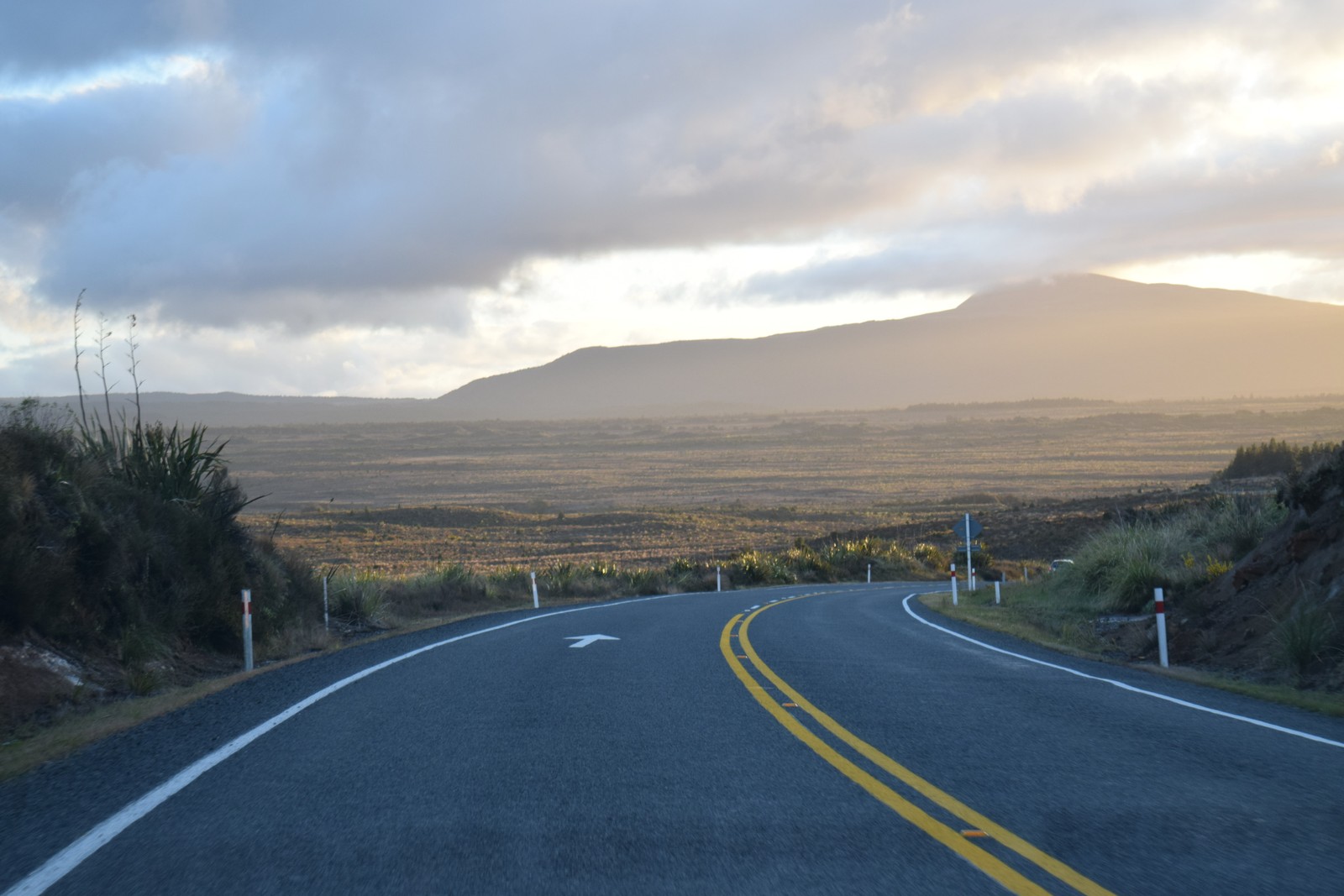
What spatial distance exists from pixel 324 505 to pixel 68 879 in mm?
77604

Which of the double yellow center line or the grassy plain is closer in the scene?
the double yellow center line

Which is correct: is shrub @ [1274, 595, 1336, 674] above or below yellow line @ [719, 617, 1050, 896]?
below

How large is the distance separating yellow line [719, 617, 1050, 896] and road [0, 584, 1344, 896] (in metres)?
0.02

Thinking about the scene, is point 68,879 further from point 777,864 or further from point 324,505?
point 324,505

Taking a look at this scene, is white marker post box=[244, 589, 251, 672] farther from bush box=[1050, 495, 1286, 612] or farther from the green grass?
bush box=[1050, 495, 1286, 612]

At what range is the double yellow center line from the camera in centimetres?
481

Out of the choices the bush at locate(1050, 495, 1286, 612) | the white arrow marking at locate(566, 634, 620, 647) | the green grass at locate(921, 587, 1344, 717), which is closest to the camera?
the green grass at locate(921, 587, 1344, 717)

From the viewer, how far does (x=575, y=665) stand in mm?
12297

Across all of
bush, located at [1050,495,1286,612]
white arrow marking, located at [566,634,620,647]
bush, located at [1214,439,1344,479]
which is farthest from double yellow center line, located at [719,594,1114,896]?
bush, located at [1214,439,1344,479]

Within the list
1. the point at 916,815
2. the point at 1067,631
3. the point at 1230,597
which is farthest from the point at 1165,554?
the point at 916,815

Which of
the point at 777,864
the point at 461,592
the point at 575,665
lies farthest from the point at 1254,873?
the point at 461,592

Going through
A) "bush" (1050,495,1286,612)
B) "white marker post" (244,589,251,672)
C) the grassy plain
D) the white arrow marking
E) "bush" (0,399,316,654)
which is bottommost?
the grassy plain

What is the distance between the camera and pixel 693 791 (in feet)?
20.8

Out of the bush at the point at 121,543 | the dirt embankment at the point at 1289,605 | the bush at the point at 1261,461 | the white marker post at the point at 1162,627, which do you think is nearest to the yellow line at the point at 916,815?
the dirt embankment at the point at 1289,605
